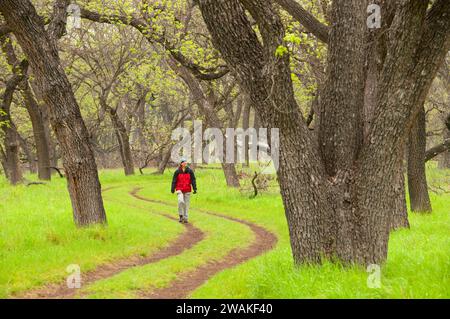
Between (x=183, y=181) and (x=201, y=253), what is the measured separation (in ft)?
16.7

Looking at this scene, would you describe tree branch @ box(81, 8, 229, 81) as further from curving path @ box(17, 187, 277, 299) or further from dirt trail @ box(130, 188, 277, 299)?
dirt trail @ box(130, 188, 277, 299)

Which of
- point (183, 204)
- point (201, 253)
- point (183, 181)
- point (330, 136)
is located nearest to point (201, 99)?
point (183, 181)

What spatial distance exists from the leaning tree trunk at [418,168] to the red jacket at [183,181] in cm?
731

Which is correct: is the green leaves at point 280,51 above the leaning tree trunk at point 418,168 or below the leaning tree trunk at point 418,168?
above

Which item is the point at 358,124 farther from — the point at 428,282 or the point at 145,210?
the point at 145,210

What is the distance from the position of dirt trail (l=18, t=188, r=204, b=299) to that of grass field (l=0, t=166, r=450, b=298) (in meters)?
0.20

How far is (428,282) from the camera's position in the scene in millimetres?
6180

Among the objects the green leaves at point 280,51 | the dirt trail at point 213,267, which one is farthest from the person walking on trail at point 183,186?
the green leaves at point 280,51

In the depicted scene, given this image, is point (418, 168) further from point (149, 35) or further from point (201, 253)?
point (149, 35)

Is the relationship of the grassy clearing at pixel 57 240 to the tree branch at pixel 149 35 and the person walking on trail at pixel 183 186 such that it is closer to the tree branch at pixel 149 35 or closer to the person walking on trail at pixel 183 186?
the person walking on trail at pixel 183 186

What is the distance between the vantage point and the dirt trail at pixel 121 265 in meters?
8.90

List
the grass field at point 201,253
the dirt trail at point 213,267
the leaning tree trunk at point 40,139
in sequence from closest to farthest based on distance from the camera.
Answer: the grass field at point 201,253 < the dirt trail at point 213,267 < the leaning tree trunk at point 40,139

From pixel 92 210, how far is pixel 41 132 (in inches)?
635
